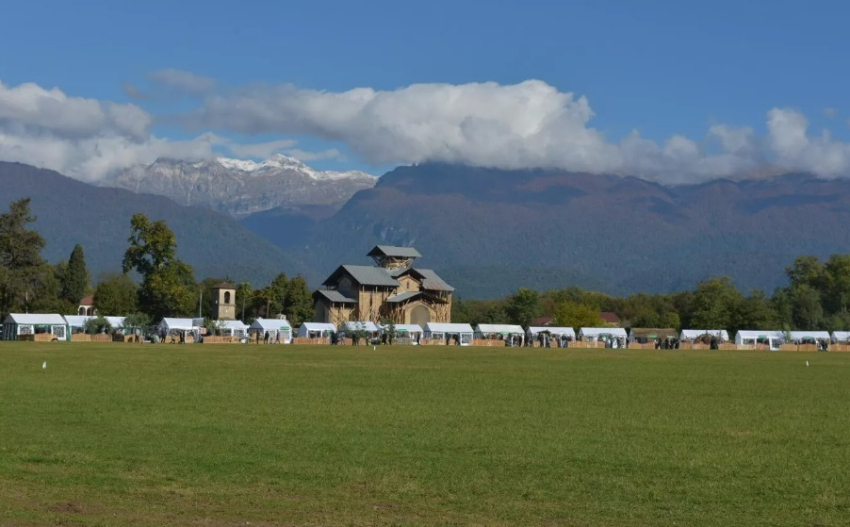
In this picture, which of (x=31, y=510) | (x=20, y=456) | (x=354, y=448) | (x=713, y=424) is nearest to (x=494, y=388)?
(x=713, y=424)

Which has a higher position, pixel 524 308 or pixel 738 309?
pixel 524 308

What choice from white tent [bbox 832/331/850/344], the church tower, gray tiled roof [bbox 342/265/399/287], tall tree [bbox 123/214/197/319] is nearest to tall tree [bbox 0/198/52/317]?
tall tree [bbox 123/214/197/319]

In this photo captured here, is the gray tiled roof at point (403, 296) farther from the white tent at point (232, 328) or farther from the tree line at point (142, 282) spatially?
the white tent at point (232, 328)

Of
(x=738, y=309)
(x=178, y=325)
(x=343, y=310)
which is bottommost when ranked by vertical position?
(x=178, y=325)

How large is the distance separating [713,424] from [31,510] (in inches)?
565

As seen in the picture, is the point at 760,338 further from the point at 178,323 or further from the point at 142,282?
the point at 142,282

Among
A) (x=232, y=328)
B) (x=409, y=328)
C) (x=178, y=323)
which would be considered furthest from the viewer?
(x=409, y=328)

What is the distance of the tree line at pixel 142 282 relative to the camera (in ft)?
323

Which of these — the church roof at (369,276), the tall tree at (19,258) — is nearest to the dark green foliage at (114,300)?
the church roof at (369,276)

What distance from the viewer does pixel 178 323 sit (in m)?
103

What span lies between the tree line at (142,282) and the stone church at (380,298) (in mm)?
2825

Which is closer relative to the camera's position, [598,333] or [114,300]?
[598,333]

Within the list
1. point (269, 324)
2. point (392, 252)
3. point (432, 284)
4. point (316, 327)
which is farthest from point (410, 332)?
point (392, 252)

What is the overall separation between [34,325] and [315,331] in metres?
26.1
